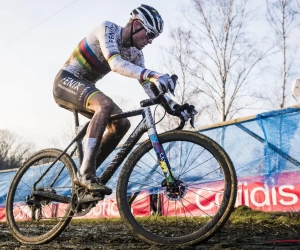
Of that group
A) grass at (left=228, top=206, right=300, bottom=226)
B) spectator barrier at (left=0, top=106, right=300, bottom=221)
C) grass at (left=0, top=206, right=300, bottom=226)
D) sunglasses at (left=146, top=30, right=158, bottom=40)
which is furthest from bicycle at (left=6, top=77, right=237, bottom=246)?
spectator barrier at (left=0, top=106, right=300, bottom=221)

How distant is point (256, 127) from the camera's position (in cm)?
684

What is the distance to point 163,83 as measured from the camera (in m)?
3.24

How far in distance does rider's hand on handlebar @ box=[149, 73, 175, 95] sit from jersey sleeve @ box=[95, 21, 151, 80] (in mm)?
148

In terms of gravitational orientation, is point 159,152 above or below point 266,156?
below

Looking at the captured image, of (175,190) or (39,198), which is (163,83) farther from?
(39,198)

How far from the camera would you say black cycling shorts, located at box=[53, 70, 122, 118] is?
3814mm

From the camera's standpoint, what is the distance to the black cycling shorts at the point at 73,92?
3.81 metres

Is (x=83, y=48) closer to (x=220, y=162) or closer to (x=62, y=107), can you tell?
(x=62, y=107)

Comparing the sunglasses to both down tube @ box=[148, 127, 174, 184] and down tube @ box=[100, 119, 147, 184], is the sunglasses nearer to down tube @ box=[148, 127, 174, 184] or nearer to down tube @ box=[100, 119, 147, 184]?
down tube @ box=[100, 119, 147, 184]

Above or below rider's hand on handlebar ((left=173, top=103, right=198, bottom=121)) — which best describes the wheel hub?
below

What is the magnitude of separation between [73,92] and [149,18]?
39.8 inches

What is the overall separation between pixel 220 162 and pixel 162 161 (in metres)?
0.51

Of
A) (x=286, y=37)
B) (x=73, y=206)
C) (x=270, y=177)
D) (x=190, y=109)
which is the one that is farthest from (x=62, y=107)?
(x=286, y=37)

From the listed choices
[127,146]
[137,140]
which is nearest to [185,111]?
[137,140]
